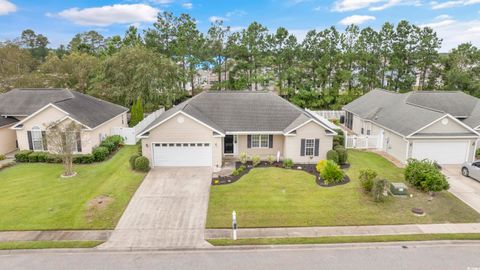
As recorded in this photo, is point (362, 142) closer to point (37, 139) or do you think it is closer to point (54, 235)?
point (54, 235)

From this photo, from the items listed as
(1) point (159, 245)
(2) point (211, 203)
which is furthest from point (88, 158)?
(1) point (159, 245)

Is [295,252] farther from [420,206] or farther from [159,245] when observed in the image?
[420,206]

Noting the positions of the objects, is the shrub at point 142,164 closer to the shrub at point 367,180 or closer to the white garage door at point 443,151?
the shrub at point 367,180

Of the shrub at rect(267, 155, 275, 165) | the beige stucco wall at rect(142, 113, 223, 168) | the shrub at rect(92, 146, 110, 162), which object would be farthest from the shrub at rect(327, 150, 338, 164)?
the shrub at rect(92, 146, 110, 162)

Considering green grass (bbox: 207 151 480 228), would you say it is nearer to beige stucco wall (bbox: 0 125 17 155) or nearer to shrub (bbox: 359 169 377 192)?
shrub (bbox: 359 169 377 192)

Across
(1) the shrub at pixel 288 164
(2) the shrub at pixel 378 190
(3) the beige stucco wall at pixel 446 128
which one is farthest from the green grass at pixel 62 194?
(3) the beige stucco wall at pixel 446 128

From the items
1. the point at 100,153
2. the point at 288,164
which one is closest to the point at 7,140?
the point at 100,153
